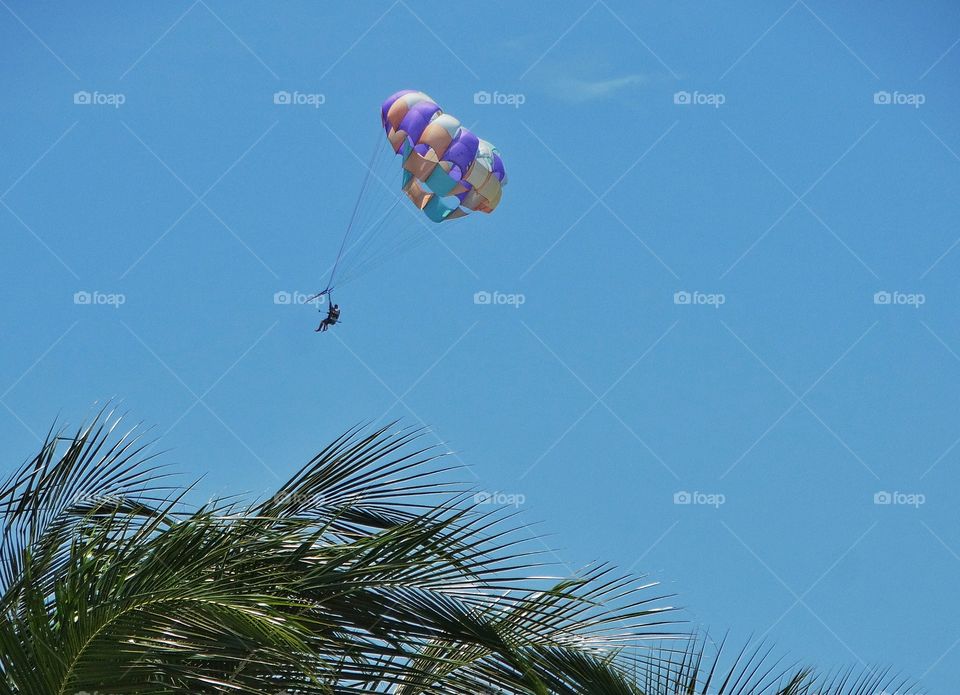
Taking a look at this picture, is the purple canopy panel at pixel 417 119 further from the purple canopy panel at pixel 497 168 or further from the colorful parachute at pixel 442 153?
the purple canopy panel at pixel 497 168

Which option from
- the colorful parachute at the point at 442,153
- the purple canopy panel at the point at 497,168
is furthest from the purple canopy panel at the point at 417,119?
the purple canopy panel at the point at 497,168

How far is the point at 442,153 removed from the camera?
24031 mm

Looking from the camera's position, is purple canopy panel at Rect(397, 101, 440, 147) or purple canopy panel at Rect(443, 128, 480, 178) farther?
purple canopy panel at Rect(397, 101, 440, 147)

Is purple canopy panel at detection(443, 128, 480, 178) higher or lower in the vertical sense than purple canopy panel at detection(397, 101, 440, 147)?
lower

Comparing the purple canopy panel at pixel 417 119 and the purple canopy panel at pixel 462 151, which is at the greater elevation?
the purple canopy panel at pixel 417 119

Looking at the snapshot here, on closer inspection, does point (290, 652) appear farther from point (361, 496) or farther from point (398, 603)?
point (361, 496)

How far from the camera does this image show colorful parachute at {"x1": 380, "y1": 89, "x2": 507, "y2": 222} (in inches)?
950

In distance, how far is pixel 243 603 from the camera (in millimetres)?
4980

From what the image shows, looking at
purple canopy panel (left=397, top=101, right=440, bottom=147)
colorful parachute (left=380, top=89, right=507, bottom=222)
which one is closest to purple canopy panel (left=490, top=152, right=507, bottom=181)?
colorful parachute (left=380, top=89, right=507, bottom=222)

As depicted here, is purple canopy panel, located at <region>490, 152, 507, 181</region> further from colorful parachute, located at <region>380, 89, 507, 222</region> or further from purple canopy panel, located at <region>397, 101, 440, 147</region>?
purple canopy panel, located at <region>397, 101, 440, 147</region>

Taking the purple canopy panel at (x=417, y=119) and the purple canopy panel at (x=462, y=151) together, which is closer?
the purple canopy panel at (x=462, y=151)

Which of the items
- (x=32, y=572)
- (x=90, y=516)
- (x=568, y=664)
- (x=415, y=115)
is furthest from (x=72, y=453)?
(x=415, y=115)

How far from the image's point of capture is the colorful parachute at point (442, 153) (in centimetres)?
2412

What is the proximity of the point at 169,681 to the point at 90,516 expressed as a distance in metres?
1.79
